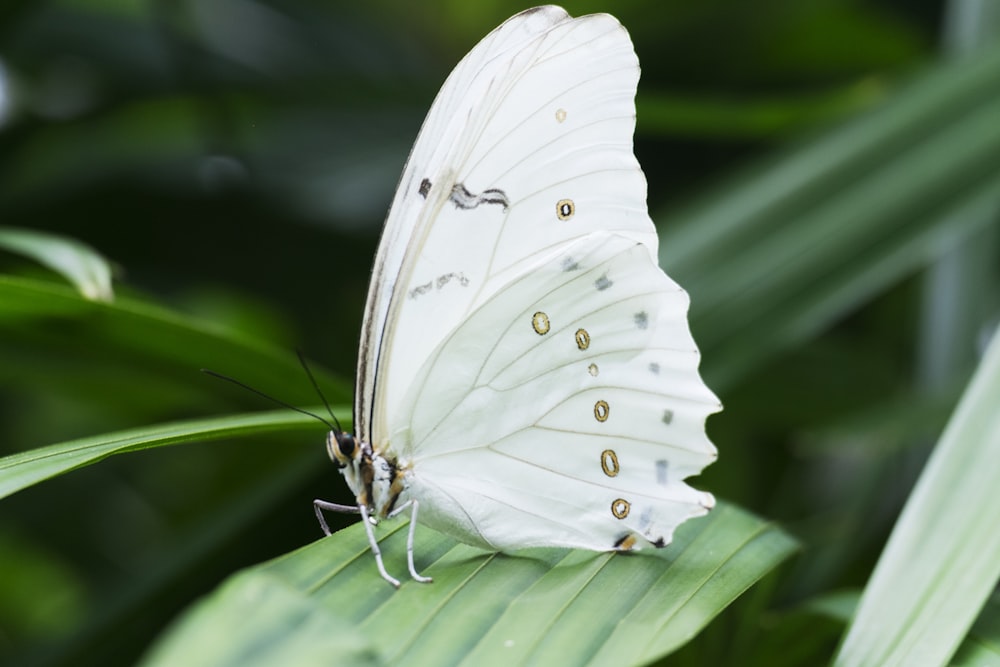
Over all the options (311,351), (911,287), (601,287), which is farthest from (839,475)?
(601,287)

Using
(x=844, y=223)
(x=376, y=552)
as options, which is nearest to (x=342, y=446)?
(x=376, y=552)

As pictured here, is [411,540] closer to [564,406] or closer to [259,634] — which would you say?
[564,406]

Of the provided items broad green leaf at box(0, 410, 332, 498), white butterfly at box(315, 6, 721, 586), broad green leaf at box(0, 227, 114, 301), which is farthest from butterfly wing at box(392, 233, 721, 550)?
broad green leaf at box(0, 227, 114, 301)

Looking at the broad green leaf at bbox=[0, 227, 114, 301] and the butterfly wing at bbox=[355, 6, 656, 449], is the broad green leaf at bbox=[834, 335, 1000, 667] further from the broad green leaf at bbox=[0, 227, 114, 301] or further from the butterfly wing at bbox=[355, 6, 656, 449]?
the broad green leaf at bbox=[0, 227, 114, 301]

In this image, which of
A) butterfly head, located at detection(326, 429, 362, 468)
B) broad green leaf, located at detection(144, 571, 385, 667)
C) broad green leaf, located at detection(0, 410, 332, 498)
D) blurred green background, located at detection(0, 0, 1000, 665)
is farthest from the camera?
blurred green background, located at detection(0, 0, 1000, 665)

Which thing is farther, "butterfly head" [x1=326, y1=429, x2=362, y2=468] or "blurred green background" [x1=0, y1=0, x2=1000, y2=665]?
"blurred green background" [x1=0, y1=0, x2=1000, y2=665]

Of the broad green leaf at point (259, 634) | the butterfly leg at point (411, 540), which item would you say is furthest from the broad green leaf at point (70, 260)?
the broad green leaf at point (259, 634)

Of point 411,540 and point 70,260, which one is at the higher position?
point 70,260
